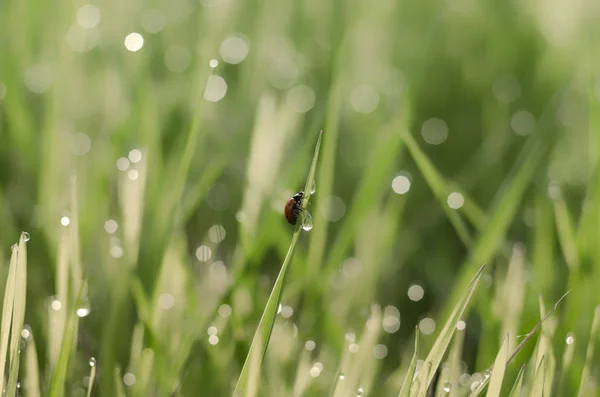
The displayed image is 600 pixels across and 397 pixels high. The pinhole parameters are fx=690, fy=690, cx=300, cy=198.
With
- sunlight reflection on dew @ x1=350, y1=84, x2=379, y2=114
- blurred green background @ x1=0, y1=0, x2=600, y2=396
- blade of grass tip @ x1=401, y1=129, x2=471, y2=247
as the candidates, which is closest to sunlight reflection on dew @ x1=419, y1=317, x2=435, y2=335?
blurred green background @ x1=0, y1=0, x2=600, y2=396

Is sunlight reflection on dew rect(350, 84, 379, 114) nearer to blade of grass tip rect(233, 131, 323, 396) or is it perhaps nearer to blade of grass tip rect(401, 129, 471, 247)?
blade of grass tip rect(401, 129, 471, 247)

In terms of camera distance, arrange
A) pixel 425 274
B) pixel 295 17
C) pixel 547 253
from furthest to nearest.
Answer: pixel 295 17
pixel 425 274
pixel 547 253

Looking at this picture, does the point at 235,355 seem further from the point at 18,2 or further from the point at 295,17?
the point at 295,17

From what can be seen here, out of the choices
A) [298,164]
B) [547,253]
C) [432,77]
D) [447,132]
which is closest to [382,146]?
[298,164]

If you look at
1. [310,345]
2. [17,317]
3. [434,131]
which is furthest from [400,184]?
[17,317]

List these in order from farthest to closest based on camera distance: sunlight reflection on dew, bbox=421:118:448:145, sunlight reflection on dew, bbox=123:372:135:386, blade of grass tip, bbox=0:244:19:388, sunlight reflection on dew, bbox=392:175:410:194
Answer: sunlight reflection on dew, bbox=421:118:448:145 → sunlight reflection on dew, bbox=392:175:410:194 → sunlight reflection on dew, bbox=123:372:135:386 → blade of grass tip, bbox=0:244:19:388

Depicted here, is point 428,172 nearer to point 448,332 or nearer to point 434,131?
point 448,332
